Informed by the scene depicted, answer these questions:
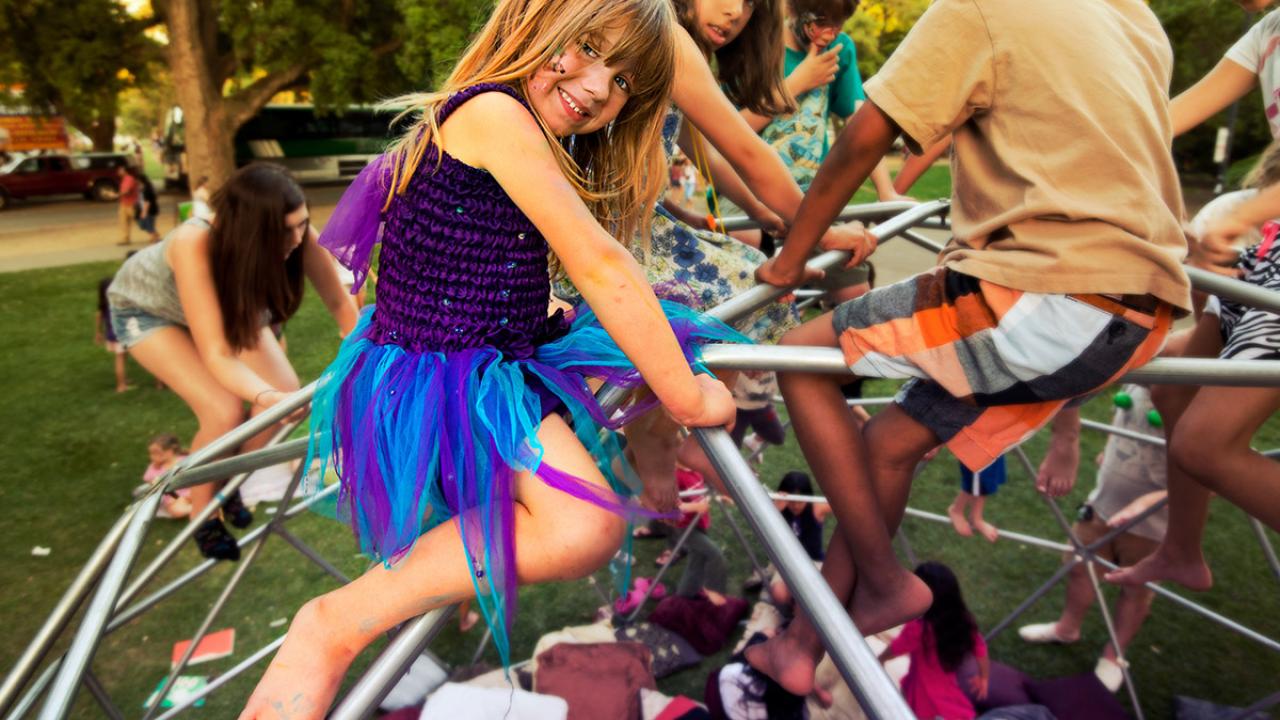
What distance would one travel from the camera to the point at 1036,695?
2592 mm

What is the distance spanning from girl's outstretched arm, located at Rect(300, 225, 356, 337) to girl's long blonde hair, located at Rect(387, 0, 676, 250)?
74.1 inches

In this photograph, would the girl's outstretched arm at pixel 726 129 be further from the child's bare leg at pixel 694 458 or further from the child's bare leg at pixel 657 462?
the child's bare leg at pixel 694 458

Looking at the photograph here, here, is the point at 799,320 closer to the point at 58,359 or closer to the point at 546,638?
the point at 546,638

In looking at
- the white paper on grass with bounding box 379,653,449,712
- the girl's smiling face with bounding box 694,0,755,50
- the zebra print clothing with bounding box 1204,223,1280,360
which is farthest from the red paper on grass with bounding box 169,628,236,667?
the zebra print clothing with bounding box 1204,223,1280,360

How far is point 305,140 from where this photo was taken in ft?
73.5

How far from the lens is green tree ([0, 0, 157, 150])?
478 inches

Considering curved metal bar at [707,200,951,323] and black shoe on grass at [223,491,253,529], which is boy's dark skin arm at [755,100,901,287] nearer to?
curved metal bar at [707,200,951,323]

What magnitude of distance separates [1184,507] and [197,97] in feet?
48.1

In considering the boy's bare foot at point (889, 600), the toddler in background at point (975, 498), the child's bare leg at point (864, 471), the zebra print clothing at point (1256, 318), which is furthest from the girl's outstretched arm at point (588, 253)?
the toddler in background at point (975, 498)

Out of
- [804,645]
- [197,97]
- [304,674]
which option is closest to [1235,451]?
[804,645]

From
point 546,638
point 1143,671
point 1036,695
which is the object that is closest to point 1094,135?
point 1036,695

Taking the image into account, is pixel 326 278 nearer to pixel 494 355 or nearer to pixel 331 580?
pixel 331 580

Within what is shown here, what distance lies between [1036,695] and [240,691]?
2.68 meters

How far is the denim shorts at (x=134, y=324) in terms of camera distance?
3182mm
